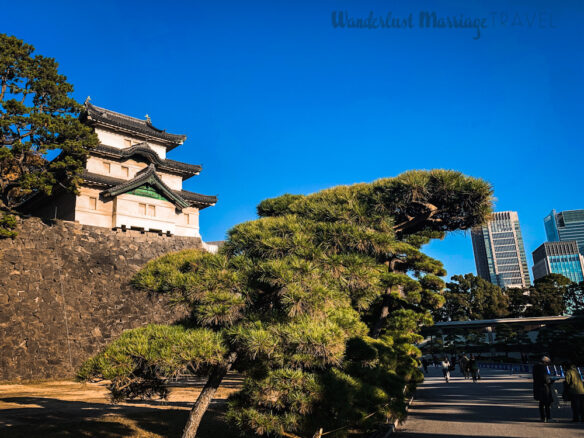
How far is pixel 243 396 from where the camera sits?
21.9ft

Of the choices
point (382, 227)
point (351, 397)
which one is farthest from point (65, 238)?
point (351, 397)

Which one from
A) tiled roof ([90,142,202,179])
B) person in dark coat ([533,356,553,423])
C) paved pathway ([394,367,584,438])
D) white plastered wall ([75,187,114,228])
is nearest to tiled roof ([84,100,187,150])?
tiled roof ([90,142,202,179])

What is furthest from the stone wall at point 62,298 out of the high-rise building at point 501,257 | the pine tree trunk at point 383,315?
the high-rise building at point 501,257

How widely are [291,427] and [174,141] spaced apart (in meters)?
34.6

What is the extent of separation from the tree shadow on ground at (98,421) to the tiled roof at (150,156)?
23.1m

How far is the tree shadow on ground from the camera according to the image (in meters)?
8.05

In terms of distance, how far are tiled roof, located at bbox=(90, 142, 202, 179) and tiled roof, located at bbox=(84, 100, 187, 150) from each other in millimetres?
1987

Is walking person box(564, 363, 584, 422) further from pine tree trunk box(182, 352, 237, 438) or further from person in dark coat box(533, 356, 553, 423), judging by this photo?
pine tree trunk box(182, 352, 237, 438)

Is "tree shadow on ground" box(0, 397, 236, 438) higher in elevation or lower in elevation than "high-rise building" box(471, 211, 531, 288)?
lower

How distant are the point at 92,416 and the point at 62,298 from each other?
13.6 m

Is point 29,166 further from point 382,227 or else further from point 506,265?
point 506,265

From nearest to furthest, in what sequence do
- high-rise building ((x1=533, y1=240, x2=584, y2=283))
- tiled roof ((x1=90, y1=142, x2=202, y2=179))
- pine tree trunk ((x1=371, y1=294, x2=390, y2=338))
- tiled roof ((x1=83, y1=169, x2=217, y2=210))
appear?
pine tree trunk ((x1=371, y1=294, x2=390, y2=338)) < tiled roof ((x1=83, y1=169, x2=217, y2=210)) < tiled roof ((x1=90, y1=142, x2=202, y2=179)) < high-rise building ((x1=533, y1=240, x2=584, y2=283))

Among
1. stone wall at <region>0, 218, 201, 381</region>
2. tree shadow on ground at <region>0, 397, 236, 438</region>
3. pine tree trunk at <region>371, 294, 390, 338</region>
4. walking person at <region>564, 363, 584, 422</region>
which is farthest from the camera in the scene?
stone wall at <region>0, 218, 201, 381</region>

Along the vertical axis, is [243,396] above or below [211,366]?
below
